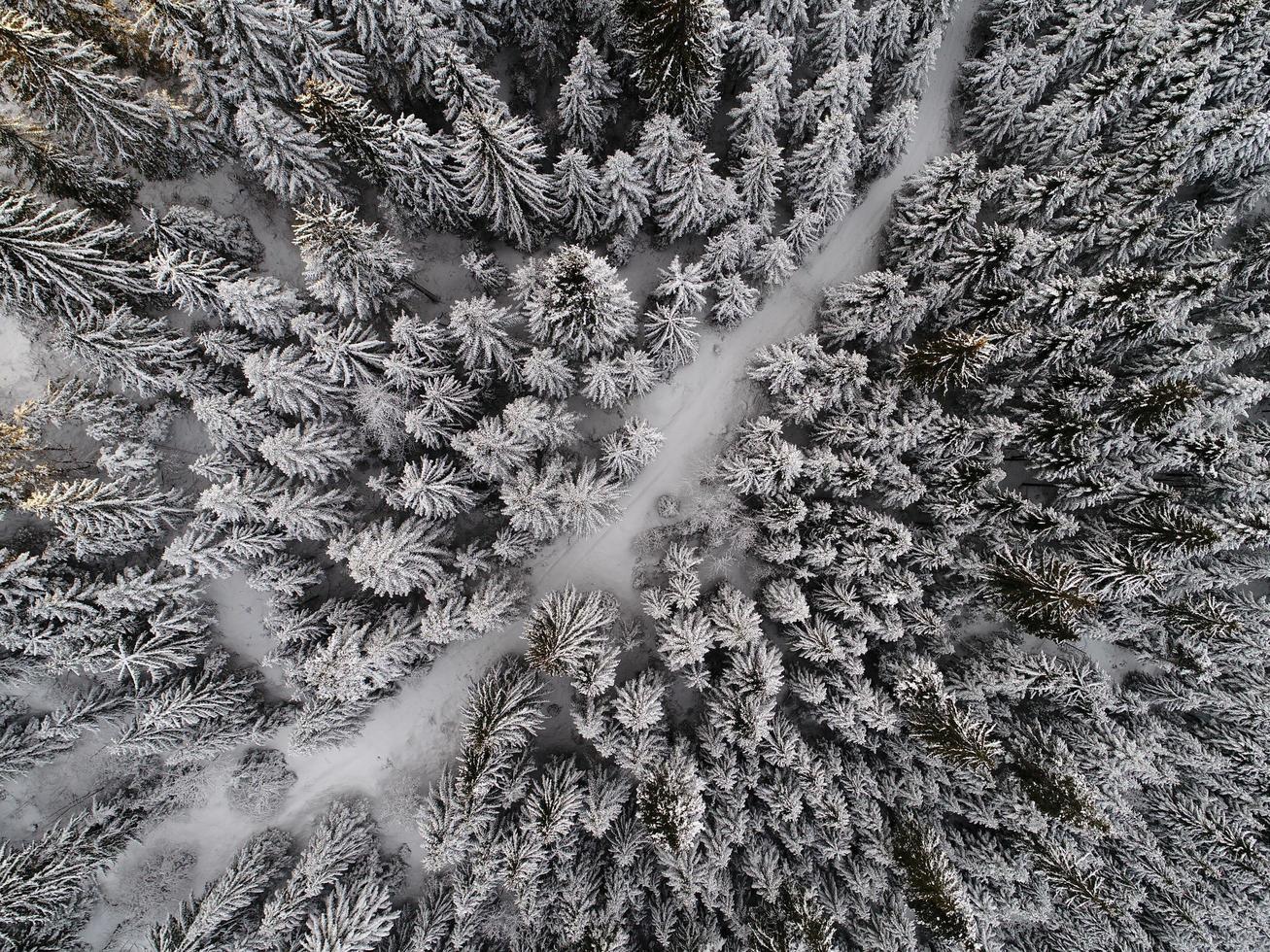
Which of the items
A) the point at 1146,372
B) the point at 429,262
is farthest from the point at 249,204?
the point at 1146,372

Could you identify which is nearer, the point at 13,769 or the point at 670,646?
the point at 670,646

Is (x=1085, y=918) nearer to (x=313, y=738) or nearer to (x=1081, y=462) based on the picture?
(x=1081, y=462)

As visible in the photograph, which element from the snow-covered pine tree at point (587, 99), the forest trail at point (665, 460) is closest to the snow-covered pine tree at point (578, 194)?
the snow-covered pine tree at point (587, 99)

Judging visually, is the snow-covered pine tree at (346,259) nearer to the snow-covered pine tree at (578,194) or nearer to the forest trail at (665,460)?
the snow-covered pine tree at (578,194)

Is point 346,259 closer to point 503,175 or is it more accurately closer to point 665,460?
point 503,175

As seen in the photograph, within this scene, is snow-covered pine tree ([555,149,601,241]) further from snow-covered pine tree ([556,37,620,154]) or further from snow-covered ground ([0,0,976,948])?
snow-covered ground ([0,0,976,948])
